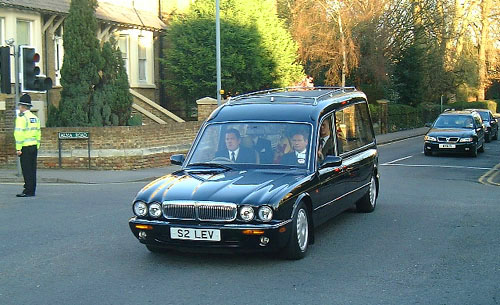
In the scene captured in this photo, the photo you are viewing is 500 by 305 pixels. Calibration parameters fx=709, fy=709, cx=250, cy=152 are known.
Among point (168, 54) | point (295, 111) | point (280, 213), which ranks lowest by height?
point (280, 213)

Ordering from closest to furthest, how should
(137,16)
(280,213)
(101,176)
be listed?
(280,213) < (101,176) < (137,16)

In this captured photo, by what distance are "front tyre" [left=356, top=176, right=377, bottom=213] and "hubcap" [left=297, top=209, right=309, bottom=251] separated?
3344 mm

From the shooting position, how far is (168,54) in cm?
3106

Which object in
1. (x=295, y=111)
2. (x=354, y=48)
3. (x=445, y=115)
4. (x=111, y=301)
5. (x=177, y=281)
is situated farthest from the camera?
(x=354, y=48)

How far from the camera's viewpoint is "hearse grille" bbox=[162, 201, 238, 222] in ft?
23.9

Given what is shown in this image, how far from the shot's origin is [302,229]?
8.00 metres

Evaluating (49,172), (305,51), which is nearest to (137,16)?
(305,51)

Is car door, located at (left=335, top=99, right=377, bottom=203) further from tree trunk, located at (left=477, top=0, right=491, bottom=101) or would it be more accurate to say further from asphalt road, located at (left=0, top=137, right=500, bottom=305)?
tree trunk, located at (left=477, top=0, right=491, bottom=101)

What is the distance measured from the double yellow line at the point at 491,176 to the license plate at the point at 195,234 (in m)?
11.5

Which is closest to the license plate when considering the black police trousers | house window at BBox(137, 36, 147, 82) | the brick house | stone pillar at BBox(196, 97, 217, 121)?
the black police trousers

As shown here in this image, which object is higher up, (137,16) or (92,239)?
(137,16)

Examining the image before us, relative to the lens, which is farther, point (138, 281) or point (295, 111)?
point (295, 111)

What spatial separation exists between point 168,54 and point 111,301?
83.8ft

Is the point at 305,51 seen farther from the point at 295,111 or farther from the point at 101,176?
the point at 295,111
